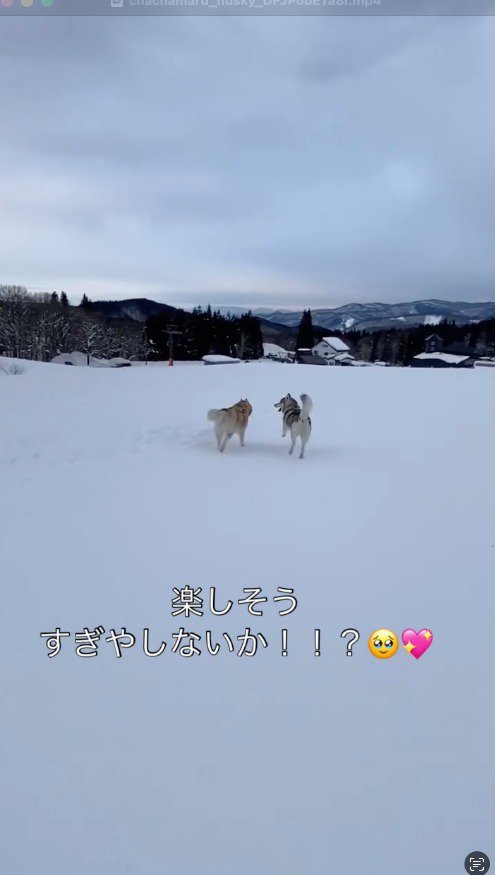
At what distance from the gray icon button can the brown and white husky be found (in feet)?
20.1

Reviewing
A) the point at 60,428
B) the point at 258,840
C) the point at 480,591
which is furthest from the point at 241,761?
the point at 60,428

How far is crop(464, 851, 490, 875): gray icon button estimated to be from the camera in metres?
1.81

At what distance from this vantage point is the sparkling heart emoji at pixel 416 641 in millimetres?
2858

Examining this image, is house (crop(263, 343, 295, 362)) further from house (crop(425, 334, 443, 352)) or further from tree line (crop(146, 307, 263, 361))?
house (crop(425, 334, 443, 352))

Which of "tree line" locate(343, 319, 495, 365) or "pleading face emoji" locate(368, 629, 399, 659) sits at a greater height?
"tree line" locate(343, 319, 495, 365)

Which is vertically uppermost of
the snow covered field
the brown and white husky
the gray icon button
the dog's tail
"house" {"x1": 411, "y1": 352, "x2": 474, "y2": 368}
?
"house" {"x1": 411, "y1": 352, "x2": 474, "y2": 368}

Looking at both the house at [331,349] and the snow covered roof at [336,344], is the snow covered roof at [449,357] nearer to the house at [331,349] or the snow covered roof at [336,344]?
the house at [331,349]

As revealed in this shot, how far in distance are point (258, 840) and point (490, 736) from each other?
132cm

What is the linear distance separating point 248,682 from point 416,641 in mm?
1193

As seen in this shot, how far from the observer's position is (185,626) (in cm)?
307

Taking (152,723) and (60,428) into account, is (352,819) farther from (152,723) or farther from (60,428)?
(60,428)

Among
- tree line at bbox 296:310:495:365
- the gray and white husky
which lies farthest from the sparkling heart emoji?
tree line at bbox 296:310:495:365

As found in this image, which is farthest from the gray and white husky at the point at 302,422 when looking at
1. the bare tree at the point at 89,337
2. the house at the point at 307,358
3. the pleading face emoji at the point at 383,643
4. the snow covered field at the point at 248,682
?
the house at the point at 307,358

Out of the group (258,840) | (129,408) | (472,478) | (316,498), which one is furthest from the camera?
(129,408)
